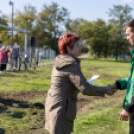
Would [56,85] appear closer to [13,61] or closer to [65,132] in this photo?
[65,132]

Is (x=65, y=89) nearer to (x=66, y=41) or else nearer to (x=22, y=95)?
(x=66, y=41)

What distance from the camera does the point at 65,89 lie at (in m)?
2.28

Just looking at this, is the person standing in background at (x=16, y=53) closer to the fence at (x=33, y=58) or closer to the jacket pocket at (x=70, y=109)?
the fence at (x=33, y=58)

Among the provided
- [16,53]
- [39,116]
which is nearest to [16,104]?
[39,116]

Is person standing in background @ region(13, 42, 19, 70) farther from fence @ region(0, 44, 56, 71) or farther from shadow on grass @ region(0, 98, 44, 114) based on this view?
shadow on grass @ region(0, 98, 44, 114)

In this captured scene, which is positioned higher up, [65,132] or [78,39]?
[78,39]

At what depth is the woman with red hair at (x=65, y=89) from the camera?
2.24 metres

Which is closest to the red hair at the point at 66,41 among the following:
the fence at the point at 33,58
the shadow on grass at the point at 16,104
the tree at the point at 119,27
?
the shadow on grass at the point at 16,104

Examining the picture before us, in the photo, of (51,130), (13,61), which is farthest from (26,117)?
(13,61)

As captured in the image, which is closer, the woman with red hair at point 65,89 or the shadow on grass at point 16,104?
the woman with red hair at point 65,89

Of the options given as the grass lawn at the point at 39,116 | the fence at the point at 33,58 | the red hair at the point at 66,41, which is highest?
the red hair at the point at 66,41

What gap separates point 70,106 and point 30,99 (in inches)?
187

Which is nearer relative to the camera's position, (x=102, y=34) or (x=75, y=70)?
(x=75, y=70)

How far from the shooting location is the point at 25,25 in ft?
158
